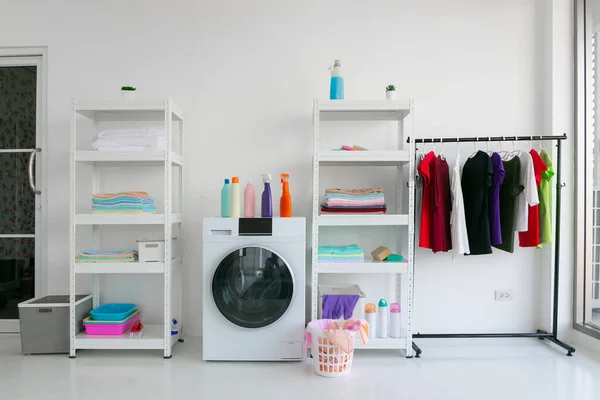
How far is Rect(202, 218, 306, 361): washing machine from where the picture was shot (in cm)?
275

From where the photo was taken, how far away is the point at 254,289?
2768mm

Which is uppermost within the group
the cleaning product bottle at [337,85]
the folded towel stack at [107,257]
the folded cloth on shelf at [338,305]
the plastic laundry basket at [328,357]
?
the cleaning product bottle at [337,85]

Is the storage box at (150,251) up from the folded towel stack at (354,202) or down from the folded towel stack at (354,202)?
down

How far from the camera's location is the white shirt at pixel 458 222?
2.91 meters

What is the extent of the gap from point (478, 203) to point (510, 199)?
0.24 m

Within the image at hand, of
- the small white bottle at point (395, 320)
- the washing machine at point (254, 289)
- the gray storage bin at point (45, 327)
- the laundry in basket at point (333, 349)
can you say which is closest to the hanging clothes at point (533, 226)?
the small white bottle at point (395, 320)

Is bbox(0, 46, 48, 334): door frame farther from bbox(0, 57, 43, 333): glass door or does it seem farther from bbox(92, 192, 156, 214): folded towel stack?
bbox(92, 192, 156, 214): folded towel stack

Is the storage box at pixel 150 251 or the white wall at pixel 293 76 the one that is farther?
the white wall at pixel 293 76

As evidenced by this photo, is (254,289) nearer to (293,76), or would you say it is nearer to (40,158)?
(293,76)

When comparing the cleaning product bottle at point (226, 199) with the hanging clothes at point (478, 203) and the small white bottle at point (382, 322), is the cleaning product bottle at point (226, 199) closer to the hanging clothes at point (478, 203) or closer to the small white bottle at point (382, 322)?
the small white bottle at point (382, 322)

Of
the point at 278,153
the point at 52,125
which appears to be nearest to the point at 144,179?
the point at 52,125

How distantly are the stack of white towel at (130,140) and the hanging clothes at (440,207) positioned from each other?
6.03 ft

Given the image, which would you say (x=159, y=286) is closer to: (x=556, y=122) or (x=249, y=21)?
(x=249, y=21)

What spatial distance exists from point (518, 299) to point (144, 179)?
9.60 feet
